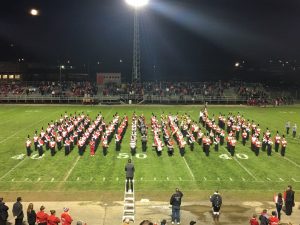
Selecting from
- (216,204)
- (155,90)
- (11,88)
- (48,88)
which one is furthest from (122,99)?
(216,204)

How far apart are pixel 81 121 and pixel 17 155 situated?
826cm

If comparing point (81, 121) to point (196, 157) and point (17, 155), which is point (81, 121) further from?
point (196, 157)

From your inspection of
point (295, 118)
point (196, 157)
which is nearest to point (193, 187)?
point (196, 157)

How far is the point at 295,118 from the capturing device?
131ft

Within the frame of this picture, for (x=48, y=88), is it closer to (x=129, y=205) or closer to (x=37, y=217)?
(x=129, y=205)

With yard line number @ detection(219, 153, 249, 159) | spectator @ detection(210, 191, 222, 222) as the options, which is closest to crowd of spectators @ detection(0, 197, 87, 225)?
spectator @ detection(210, 191, 222, 222)

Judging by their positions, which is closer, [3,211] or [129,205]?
[3,211]

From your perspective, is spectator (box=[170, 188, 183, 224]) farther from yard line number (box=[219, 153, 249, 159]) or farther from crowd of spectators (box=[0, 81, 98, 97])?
crowd of spectators (box=[0, 81, 98, 97])

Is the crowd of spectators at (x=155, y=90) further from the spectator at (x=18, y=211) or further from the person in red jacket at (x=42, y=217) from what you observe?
the person in red jacket at (x=42, y=217)

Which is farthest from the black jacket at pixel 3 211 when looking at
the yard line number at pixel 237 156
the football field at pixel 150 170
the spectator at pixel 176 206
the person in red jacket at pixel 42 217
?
the yard line number at pixel 237 156

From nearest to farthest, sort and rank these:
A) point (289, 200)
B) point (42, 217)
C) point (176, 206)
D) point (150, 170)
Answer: point (42, 217) → point (176, 206) → point (289, 200) → point (150, 170)

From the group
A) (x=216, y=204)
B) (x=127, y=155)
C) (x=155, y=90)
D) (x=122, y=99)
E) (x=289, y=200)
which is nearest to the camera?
(x=216, y=204)

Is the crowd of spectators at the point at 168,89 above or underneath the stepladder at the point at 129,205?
above

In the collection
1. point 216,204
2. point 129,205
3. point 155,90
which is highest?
point 155,90
